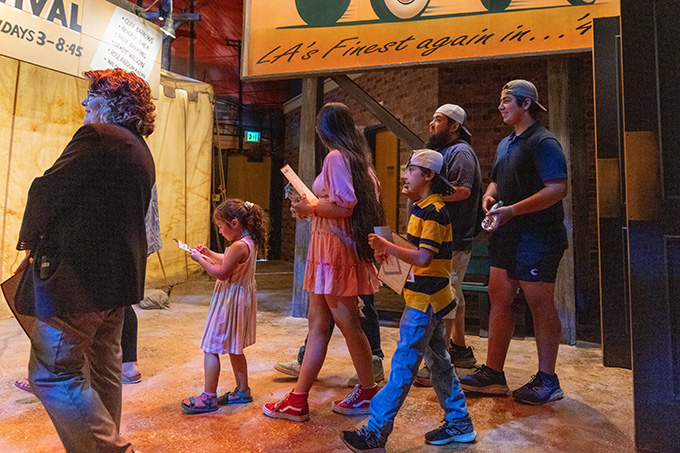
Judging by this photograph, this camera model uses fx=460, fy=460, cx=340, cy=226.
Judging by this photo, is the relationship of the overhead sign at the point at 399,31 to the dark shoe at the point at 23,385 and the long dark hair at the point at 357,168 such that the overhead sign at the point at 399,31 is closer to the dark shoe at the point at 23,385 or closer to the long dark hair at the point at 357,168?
the long dark hair at the point at 357,168

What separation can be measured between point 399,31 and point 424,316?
3.14m

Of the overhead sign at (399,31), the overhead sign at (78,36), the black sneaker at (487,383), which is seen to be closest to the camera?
the black sneaker at (487,383)

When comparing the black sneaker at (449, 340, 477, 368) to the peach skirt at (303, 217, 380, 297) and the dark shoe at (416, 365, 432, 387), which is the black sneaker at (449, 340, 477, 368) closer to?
the dark shoe at (416, 365, 432, 387)

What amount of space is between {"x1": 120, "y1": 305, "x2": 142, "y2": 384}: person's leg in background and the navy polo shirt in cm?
229

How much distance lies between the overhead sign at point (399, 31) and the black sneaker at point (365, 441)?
3.21 metres

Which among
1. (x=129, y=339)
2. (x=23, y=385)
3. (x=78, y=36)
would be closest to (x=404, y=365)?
(x=129, y=339)

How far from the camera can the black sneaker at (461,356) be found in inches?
124

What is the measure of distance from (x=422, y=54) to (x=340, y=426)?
3.20 meters

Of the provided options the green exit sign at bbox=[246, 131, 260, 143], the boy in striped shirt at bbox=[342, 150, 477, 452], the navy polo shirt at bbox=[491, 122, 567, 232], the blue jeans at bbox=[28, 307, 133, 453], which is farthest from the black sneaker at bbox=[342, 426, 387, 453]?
the green exit sign at bbox=[246, 131, 260, 143]

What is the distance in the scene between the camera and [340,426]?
2211mm

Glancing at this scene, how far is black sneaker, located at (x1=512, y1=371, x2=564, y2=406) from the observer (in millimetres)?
2502

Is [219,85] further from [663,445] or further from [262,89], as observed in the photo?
[663,445]

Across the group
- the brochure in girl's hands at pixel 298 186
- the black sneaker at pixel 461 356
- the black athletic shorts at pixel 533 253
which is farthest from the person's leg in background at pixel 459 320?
the brochure in girl's hands at pixel 298 186

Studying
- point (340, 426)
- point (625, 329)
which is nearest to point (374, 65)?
point (625, 329)
